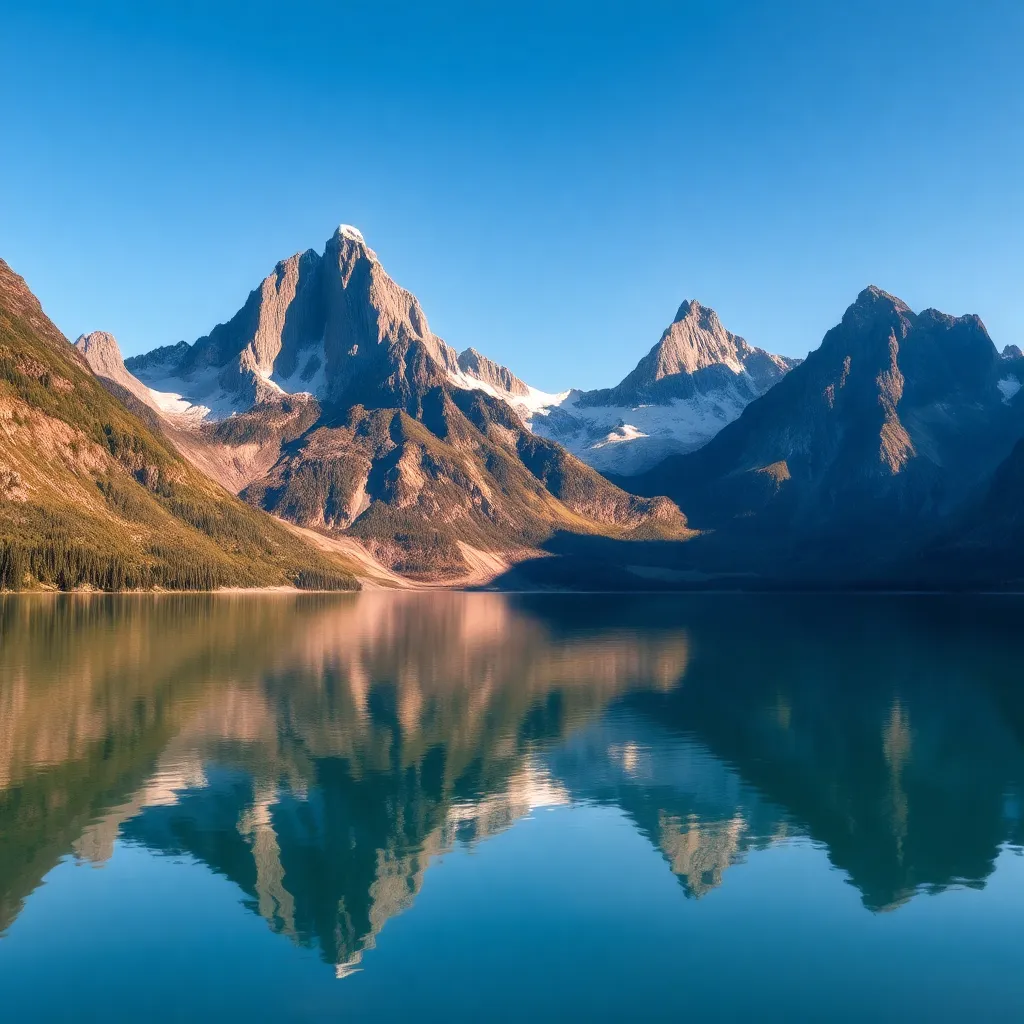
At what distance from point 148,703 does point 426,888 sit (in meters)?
45.0

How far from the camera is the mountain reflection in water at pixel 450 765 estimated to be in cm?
3884

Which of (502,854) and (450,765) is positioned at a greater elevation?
(502,854)

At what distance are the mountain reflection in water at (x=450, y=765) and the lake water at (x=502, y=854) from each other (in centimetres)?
26

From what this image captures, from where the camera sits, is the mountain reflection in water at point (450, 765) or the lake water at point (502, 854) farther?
the mountain reflection in water at point (450, 765)

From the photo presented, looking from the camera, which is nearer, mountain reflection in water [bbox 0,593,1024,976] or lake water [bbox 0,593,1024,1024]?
lake water [bbox 0,593,1024,1024]

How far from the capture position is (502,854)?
4006cm

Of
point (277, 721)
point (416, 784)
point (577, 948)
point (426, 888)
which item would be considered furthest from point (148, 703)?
point (577, 948)

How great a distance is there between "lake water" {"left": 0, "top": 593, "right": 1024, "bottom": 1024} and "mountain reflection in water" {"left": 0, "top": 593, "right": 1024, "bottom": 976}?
0.84 ft

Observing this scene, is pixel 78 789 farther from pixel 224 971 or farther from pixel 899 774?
pixel 899 774

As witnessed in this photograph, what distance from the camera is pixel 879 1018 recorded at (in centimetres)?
2655

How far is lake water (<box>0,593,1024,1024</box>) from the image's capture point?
28.1 m

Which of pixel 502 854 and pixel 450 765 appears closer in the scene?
pixel 502 854

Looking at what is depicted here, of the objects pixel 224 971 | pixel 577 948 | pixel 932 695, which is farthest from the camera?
pixel 932 695

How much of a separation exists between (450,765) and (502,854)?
55.9 ft
